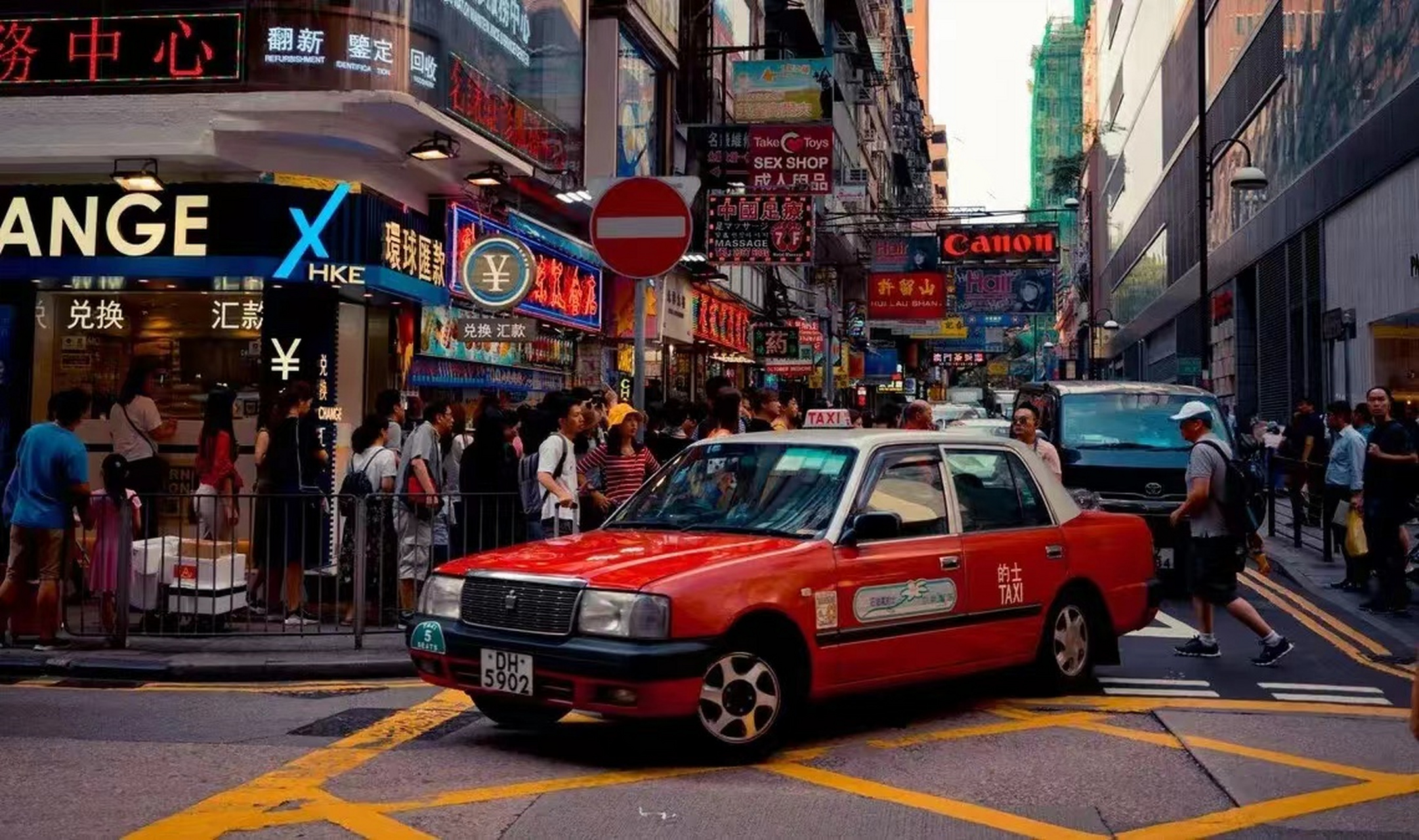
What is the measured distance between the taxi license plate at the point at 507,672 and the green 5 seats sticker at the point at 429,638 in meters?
0.29

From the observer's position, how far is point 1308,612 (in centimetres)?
1180

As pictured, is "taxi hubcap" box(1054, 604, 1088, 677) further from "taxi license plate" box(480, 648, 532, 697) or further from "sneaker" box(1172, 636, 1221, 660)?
"taxi license plate" box(480, 648, 532, 697)

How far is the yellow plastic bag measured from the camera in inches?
497

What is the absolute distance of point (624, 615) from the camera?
598cm

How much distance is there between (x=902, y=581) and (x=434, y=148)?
9.06 metres

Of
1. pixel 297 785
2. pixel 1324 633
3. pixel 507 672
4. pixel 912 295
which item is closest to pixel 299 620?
pixel 507 672

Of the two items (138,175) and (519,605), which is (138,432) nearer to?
(138,175)

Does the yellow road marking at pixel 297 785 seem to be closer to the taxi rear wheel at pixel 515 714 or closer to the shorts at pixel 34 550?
the taxi rear wheel at pixel 515 714

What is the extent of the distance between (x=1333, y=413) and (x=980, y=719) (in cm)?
844

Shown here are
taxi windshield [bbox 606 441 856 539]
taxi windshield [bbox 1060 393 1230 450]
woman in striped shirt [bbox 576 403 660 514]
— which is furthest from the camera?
taxi windshield [bbox 1060 393 1230 450]

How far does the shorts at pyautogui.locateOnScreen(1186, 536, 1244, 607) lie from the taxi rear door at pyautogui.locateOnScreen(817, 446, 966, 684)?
2.71m

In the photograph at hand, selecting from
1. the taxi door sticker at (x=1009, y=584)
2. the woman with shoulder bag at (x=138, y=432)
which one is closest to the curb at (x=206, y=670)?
the woman with shoulder bag at (x=138, y=432)

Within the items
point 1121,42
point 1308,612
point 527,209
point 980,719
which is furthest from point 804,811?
point 1121,42

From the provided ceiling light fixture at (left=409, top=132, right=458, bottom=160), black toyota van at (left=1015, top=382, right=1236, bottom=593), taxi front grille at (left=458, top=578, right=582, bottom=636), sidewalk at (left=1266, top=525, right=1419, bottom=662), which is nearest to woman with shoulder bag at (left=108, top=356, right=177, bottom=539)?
ceiling light fixture at (left=409, top=132, right=458, bottom=160)
